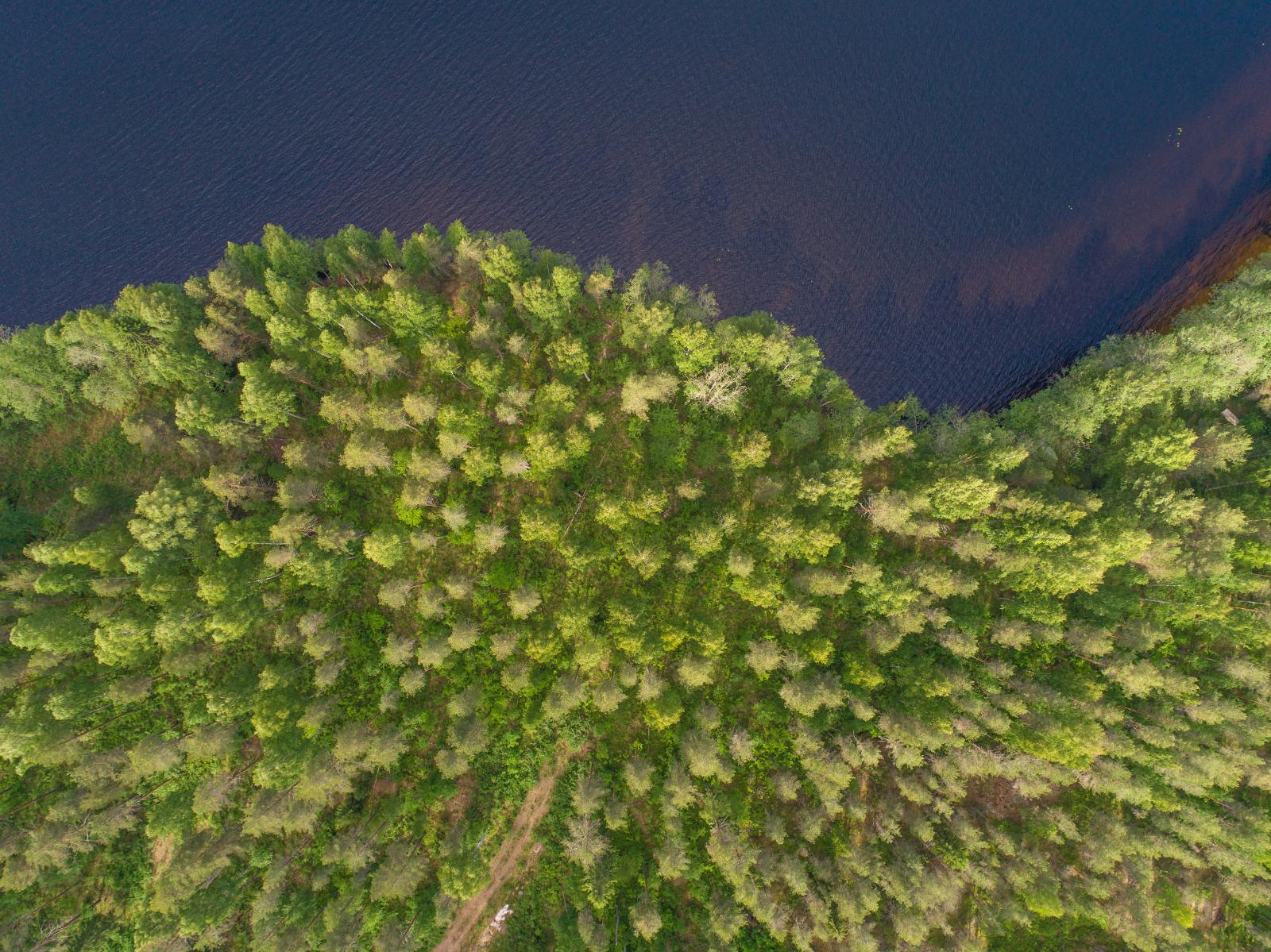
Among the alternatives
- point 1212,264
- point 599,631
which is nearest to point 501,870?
point 599,631

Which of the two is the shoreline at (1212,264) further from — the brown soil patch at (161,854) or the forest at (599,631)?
the brown soil patch at (161,854)

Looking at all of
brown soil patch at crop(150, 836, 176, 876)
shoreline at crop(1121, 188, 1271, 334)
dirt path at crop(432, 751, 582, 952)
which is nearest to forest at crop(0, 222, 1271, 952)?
brown soil patch at crop(150, 836, 176, 876)

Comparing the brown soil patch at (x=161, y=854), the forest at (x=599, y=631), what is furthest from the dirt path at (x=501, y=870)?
the brown soil patch at (x=161, y=854)

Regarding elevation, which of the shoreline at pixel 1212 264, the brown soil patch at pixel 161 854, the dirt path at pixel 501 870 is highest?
the shoreline at pixel 1212 264

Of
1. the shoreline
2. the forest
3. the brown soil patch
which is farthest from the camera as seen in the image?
the shoreline

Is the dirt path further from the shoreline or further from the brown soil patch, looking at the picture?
the shoreline

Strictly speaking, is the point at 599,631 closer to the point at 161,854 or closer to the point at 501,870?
the point at 501,870

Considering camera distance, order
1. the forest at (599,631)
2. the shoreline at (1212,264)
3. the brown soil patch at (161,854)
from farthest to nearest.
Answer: the shoreline at (1212,264), the brown soil patch at (161,854), the forest at (599,631)
